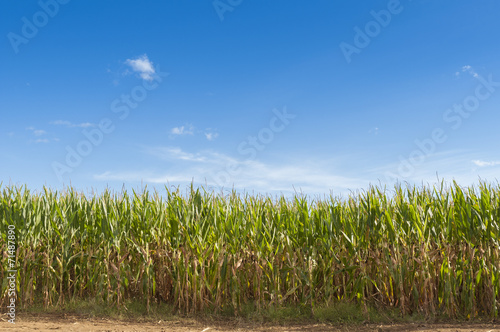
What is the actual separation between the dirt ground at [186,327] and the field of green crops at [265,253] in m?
0.40

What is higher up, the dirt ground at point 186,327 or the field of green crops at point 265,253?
the field of green crops at point 265,253

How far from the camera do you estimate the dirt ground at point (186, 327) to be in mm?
6391

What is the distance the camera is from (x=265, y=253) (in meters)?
7.32

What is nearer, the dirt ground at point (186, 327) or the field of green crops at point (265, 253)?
the dirt ground at point (186, 327)

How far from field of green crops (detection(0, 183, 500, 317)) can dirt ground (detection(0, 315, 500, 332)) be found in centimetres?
40

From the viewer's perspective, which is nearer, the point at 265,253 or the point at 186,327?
the point at 186,327

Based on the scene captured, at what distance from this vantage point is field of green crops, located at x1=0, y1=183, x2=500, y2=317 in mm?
7070

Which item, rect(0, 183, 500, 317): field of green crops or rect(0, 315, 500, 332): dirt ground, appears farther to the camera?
rect(0, 183, 500, 317): field of green crops

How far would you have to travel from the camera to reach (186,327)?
21.7ft

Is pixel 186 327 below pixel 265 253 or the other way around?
below

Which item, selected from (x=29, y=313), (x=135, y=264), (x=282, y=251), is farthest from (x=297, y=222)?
(x=29, y=313)

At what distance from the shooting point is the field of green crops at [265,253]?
23.2 ft

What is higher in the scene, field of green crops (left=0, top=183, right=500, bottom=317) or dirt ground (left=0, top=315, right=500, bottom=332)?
field of green crops (left=0, top=183, right=500, bottom=317)

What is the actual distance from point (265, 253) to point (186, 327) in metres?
1.97
